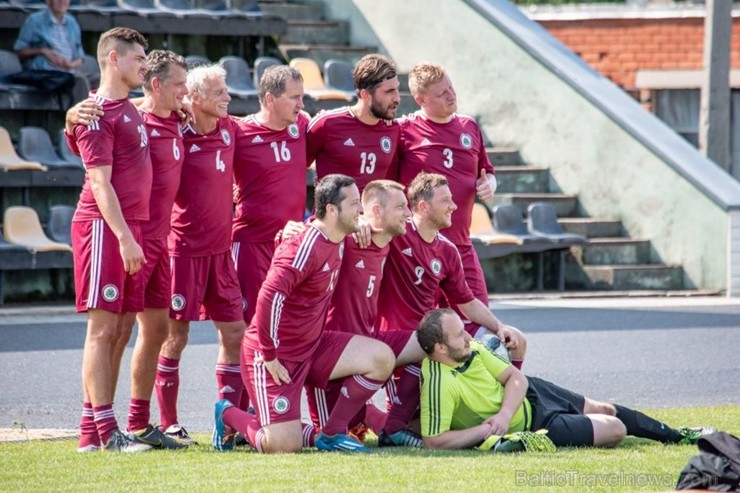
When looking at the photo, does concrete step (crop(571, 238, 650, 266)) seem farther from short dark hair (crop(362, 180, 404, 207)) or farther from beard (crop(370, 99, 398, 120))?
short dark hair (crop(362, 180, 404, 207))

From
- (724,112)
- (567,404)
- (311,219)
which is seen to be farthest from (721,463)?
(724,112)

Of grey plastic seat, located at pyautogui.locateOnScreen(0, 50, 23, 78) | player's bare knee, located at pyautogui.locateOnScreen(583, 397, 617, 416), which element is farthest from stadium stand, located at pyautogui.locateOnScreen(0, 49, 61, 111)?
player's bare knee, located at pyautogui.locateOnScreen(583, 397, 617, 416)

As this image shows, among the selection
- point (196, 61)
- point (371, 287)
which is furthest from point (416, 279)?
point (196, 61)

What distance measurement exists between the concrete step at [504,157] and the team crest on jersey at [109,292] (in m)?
10.8

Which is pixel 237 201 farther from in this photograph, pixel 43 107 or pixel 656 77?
pixel 656 77

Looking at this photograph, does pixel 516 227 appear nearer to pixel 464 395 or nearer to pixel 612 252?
pixel 612 252

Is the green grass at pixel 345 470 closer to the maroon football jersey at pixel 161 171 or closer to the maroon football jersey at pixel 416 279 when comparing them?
the maroon football jersey at pixel 416 279

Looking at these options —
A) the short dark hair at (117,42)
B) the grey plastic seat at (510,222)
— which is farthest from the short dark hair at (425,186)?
the grey plastic seat at (510,222)

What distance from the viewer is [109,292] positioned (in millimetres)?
8000

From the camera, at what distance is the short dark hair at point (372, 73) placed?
28.9ft

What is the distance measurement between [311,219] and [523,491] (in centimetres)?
232

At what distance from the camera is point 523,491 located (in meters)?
6.66

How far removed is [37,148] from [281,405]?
8.98 metres

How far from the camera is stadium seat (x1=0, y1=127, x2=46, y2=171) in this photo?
15594mm
